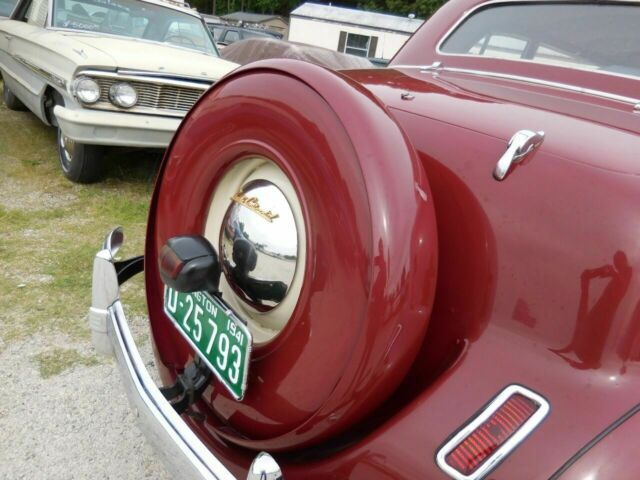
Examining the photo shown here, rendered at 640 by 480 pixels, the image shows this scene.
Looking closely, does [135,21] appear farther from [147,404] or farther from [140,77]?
[147,404]

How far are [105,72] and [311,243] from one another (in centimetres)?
312

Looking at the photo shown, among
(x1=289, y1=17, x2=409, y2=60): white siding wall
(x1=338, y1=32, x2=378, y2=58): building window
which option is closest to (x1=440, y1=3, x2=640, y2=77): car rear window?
(x1=289, y1=17, x2=409, y2=60): white siding wall

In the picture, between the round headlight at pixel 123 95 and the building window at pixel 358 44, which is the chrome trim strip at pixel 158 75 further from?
the building window at pixel 358 44

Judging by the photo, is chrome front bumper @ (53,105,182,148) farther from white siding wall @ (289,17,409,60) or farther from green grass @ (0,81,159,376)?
white siding wall @ (289,17,409,60)

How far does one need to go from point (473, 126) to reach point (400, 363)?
57 centimetres

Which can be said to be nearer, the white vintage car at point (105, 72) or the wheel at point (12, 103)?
the white vintage car at point (105, 72)

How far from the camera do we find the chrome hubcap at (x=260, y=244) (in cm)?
108

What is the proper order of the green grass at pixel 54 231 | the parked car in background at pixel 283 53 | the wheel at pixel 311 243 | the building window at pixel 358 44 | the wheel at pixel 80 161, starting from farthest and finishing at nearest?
the building window at pixel 358 44 → the parked car in background at pixel 283 53 → the wheel at pixel 80 161 → the green grass at pixel 54 231 → the wheel at pixel 311 243

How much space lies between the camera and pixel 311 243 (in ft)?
3.26

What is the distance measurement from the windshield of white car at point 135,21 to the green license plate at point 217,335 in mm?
4062

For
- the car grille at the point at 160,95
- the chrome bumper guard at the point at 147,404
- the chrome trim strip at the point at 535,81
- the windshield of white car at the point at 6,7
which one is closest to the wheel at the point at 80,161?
the car grille at the point at 160,95

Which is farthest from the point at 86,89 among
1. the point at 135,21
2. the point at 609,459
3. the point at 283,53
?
the point at 283,53

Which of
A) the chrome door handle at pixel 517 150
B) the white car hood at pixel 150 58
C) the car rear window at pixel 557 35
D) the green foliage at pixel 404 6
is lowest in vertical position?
the white car hood at pixel 150 58

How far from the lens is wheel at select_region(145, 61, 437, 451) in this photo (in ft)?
2.93
